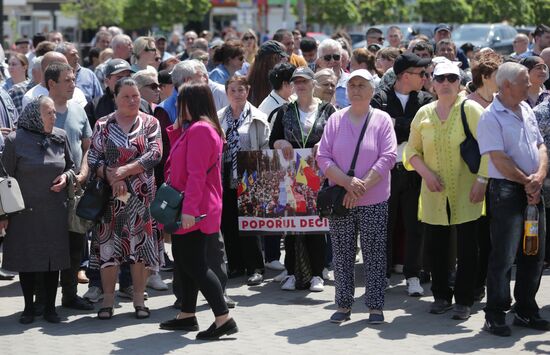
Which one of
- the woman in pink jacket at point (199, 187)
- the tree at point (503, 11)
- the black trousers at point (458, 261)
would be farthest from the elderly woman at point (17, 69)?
the tree at point (503, 11)

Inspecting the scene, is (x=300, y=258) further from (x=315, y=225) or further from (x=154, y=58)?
(x=154, y=58)

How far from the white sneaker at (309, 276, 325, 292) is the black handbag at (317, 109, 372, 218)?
160 cm

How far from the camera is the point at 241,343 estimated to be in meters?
8.05

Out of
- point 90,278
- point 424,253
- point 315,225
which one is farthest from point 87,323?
point 424,253

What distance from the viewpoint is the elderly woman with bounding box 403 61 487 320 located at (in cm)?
869

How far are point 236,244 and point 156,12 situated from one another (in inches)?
1526

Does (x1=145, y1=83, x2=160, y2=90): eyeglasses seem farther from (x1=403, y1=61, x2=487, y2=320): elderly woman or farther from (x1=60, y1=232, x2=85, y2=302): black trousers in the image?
(x1=403, y1=61, x2=487, y2=320): elderly woman

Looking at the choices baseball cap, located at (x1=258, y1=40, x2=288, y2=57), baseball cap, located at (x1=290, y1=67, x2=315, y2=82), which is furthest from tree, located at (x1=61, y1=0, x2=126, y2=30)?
baseball cap, located at (x1=290, y1=67, x2=315, y2=82)

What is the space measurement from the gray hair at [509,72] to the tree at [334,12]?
38723 millimetres

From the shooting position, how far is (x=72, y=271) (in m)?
9.31

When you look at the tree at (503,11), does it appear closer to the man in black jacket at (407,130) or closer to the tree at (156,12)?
the tree at (156,12)

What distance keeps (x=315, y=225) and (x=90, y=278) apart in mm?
2132

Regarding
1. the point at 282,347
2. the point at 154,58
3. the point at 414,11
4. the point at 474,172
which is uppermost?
the point at 414,11

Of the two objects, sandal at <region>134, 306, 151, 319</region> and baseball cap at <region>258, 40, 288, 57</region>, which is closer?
sandal at <region>134, 306, 151, 319</region>
